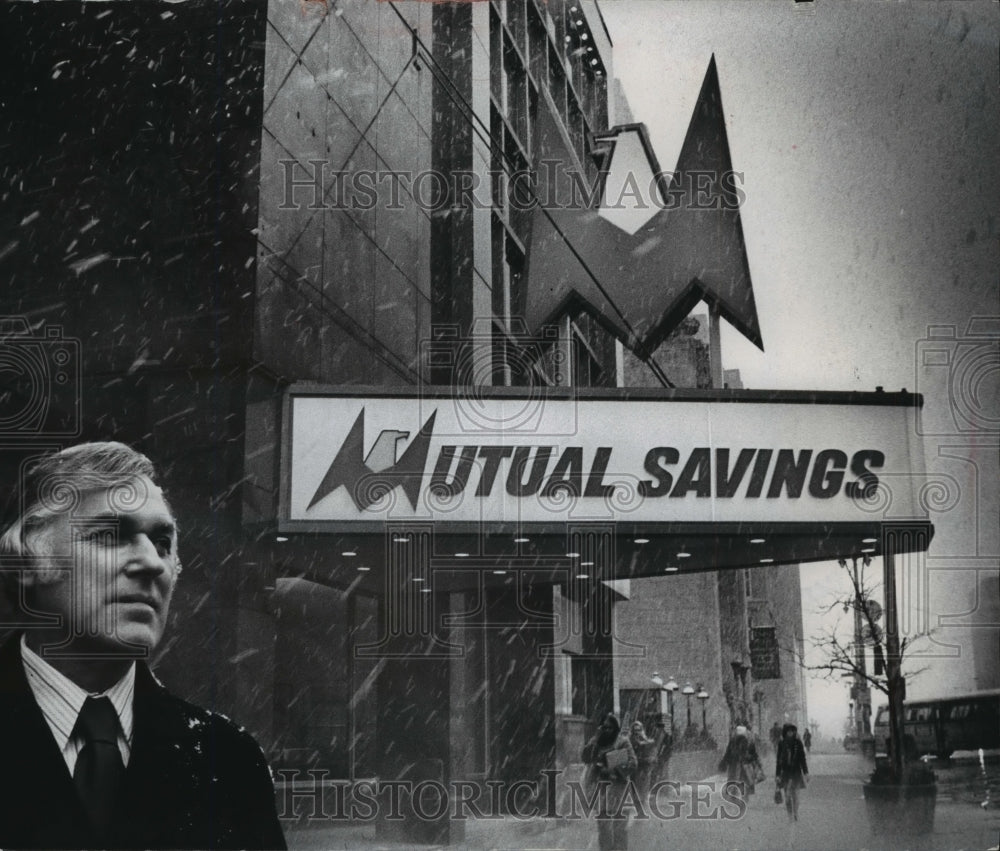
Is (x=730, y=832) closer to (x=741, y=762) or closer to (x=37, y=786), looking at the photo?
(x=741, y=762)

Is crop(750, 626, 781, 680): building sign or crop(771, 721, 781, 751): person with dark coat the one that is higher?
crop(750, 626, 781, 680): building sign

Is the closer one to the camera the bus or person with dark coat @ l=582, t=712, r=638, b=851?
person with dark coat @ l=582, t=712, r=638, b=851

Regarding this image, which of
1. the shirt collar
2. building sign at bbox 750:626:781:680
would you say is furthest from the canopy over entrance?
building sign at bbox 750:626:781:680

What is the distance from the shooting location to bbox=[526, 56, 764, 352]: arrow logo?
11875 millimetres

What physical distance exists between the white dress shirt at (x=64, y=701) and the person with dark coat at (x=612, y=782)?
16.9 feet

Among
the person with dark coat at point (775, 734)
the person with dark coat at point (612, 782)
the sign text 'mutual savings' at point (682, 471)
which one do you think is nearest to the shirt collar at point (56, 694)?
the sign text 'mutual savings' at point (682, 471)

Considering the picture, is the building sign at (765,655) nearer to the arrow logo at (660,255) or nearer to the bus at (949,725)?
Result: the bus at (949,725)

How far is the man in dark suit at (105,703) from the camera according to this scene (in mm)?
9750

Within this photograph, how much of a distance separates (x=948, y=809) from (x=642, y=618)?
1208 inches

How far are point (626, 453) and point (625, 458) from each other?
0.17ft

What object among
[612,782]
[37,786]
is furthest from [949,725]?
[37,786]

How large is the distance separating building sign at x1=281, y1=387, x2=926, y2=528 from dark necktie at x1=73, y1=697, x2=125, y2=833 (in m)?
2.89

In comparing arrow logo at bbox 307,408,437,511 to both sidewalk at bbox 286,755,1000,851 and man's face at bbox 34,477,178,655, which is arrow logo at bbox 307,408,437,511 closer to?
man's face at bbox 34,477,178,655

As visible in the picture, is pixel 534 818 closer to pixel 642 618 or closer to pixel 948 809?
pixel 948 809
